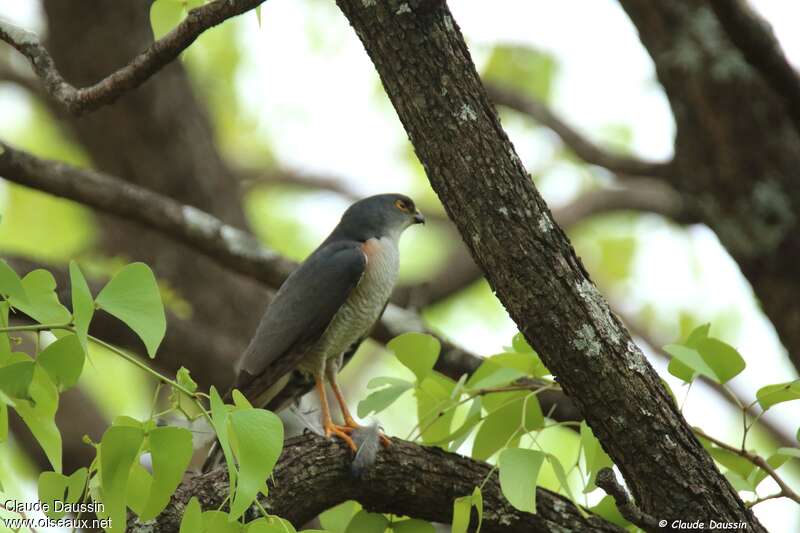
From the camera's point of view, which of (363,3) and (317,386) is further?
(317,386)

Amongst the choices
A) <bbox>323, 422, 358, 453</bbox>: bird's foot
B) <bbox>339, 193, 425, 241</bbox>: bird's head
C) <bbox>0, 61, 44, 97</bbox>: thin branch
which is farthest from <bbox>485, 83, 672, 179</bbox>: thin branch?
<bbox>0, 61, 44, 97</bbox>: thin branch

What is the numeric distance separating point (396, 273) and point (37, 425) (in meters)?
2.55

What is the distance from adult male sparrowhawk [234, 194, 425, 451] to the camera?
424cm

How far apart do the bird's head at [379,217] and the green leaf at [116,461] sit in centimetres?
263

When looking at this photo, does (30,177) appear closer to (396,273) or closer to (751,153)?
(396,273)

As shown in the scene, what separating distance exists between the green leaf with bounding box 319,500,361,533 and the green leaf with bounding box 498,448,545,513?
833 millimetres

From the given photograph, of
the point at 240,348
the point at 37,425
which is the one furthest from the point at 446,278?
the point at 37,425

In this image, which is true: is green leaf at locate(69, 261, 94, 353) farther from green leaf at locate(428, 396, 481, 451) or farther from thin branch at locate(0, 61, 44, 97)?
thin branch at locate(0, 61, 44, 97)

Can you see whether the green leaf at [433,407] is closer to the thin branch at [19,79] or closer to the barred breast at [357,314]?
the barred breast at [357,314]

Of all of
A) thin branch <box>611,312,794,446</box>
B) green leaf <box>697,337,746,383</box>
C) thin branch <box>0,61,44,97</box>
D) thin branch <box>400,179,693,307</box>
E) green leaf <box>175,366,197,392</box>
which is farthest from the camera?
thin branch <box>0,61,44,97</box>

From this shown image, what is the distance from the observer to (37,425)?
7.96 feet

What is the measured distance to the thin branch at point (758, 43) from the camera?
4176 millimetres

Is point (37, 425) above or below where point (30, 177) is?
below

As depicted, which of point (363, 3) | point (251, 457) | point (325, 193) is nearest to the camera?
point (251, 457)
